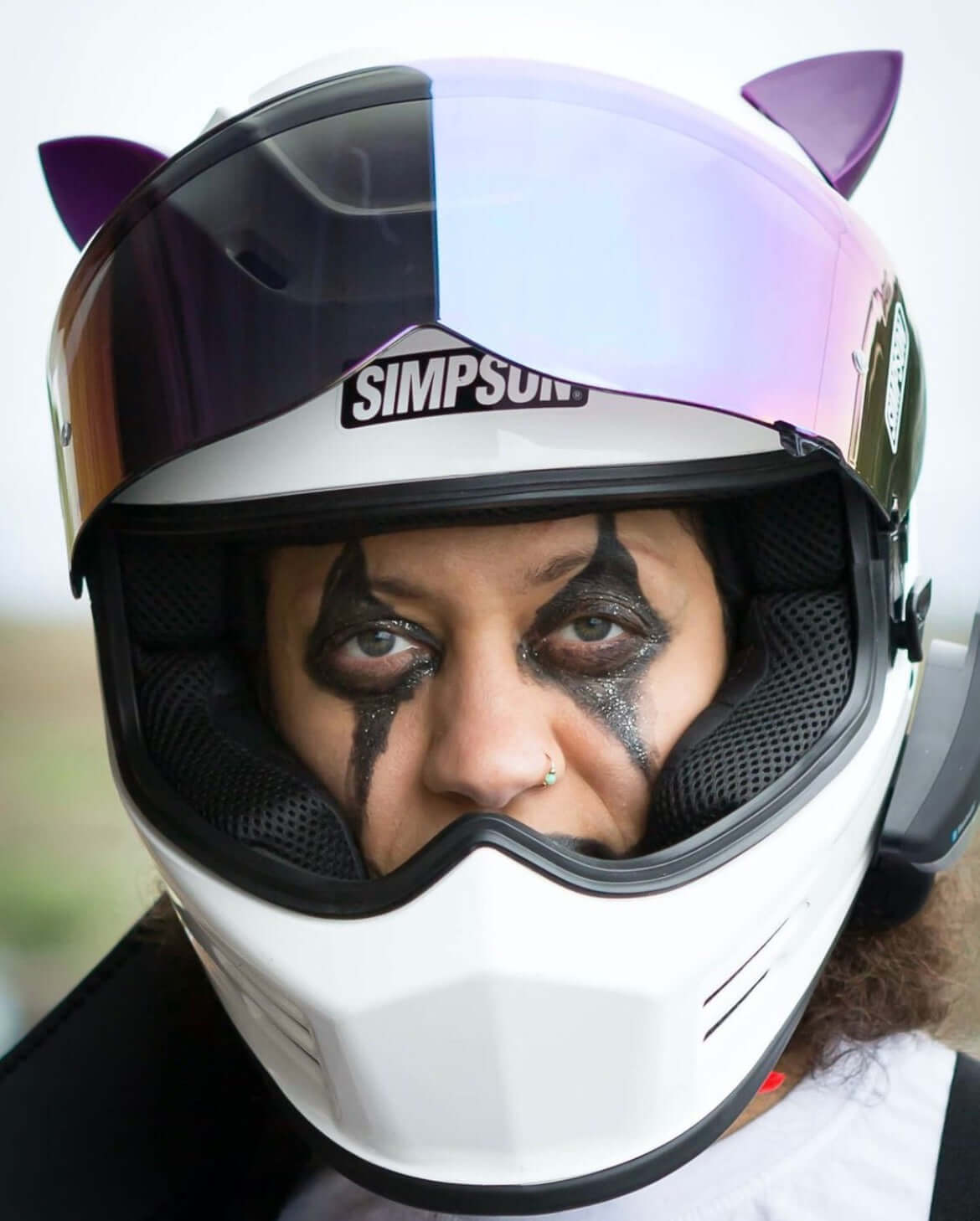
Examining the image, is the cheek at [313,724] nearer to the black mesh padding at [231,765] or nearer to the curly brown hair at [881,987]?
the black mesh padding at [231,765]

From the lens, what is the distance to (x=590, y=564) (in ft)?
2.86

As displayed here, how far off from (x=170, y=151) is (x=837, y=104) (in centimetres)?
73

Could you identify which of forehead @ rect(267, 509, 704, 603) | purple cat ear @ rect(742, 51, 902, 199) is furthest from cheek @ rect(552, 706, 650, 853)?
purple cat ear @ rect(742, 51, 902, 199)

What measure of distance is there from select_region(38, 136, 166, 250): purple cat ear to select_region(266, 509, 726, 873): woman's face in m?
0.40

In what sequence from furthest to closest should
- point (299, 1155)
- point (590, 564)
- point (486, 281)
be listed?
point (299, 1155) < point (590, 564) < point (486, 281)

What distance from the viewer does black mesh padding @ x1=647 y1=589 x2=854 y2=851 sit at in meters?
0.87

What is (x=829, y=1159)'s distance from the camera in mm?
960

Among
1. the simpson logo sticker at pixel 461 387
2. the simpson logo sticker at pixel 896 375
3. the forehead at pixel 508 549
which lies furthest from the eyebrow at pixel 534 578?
the simpson logo sticker at pixel 896 375

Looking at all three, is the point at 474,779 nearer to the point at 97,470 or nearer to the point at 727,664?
the point at 727,664

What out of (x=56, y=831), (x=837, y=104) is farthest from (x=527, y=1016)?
(x=56, y=831)

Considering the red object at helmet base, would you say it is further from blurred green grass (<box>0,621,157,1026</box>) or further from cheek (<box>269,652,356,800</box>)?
blurred green grass (<box>0,621,157,1026</box>)

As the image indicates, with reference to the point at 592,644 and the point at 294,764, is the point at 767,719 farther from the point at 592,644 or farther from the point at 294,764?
the point at 294,764

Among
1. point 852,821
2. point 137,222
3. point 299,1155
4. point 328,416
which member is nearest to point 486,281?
point 328,416

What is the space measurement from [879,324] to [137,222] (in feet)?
1.73
